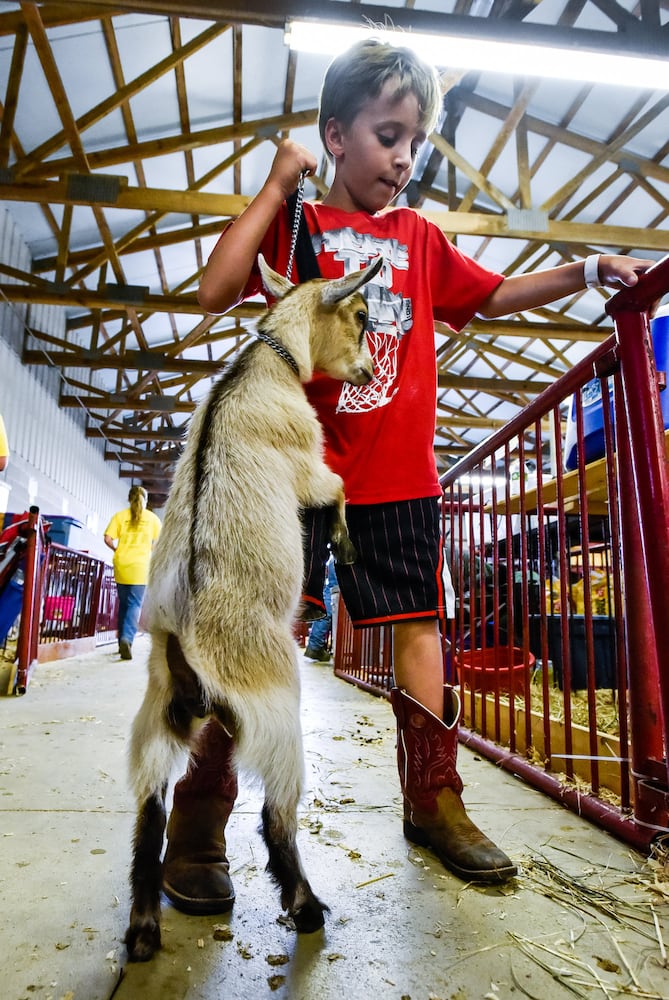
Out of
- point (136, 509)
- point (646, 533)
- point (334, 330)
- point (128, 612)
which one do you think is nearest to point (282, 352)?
point (334, 330)

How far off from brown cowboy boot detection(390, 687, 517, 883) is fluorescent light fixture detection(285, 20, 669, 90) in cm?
507

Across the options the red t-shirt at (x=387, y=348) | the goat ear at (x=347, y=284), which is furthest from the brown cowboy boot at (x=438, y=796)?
the goat ear at (x=347, y=284)

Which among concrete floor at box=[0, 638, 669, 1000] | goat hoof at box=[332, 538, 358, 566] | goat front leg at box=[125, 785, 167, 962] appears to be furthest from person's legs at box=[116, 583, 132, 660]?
goat front leg at box=[125, 785, 167, 962]

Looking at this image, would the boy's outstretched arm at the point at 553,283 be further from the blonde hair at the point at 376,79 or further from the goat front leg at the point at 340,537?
the goat front leg at the point at 340,537

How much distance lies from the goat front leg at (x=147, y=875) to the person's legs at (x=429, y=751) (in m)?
0.67

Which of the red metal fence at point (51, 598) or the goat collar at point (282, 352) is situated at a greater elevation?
the goat collar at point (282, 352)

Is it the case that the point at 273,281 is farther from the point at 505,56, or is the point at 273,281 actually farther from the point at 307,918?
the point at 505,56

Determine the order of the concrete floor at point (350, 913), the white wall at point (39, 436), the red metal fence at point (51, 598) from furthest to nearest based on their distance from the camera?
the white wall at point (39, 436) < the red metal fence at point (51, 598) < the concrete floor at point (350, 913)

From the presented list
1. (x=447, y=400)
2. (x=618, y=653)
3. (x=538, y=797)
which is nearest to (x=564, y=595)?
(x=618, y=653)

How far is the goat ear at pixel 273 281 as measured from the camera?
1.55 metres

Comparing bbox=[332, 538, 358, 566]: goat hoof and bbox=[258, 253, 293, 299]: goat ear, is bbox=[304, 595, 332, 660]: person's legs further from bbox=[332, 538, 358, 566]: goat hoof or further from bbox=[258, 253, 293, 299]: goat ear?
bbox=[258, 253, 293, 299]: goat ear

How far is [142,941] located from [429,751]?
2.47 feet

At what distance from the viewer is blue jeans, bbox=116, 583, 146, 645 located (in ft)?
23.0

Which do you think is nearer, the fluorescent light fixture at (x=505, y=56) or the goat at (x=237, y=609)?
the goat at (x=237, y=609)
